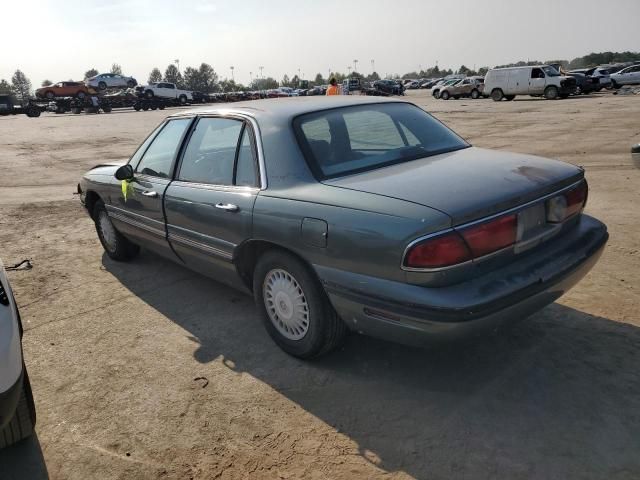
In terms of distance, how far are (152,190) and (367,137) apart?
73.1 inches

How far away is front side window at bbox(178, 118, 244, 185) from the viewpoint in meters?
3.61

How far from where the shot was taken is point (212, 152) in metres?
3.81

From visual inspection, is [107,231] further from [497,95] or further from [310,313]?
[497,95]

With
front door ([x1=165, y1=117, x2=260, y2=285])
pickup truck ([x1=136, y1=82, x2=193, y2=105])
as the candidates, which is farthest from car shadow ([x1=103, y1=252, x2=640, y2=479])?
pickup truck ([x1=136, y1=82, x2=193, y2=105])

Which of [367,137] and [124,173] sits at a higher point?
[367,137]

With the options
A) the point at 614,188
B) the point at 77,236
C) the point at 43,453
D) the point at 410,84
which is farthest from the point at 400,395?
the point at 410,84

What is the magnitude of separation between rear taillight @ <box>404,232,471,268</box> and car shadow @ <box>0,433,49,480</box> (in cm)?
207

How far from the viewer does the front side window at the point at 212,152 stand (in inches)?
142

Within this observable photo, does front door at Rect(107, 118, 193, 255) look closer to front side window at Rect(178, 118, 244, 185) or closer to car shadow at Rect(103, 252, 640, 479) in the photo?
front side window at Rect(178, 118, 244, 185)

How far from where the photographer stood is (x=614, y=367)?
2982 mm

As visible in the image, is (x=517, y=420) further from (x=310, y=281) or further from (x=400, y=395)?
(x=310, y=281)

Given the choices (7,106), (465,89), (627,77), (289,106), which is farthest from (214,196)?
(7,106)

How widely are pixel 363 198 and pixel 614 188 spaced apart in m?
6.01

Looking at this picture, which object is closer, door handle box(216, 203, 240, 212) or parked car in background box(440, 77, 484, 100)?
door handle box(216, 203, 240, 212)
